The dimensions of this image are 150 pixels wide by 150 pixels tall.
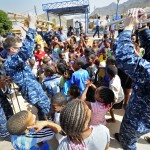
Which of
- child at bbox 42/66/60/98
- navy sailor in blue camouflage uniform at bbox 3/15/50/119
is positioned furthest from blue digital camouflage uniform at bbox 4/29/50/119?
child at bbox 42/66/60/98

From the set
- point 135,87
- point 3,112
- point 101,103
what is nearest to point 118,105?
point 101,103

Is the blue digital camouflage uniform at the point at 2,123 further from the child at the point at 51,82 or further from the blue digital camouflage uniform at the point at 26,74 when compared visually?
the child at the point at 51,82

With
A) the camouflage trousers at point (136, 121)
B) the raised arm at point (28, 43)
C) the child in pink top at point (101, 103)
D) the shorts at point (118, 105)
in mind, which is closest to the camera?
the camouflage trousers at point (136, 121)

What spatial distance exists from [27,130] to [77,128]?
0.71m

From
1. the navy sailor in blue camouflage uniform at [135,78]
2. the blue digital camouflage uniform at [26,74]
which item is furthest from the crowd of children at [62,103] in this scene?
the navy sailor in blue camouflage uniform at [135,78]

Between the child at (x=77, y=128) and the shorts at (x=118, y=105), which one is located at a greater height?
the child at (x=77, y=128)

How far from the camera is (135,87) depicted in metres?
1.97

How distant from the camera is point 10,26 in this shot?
115 feet

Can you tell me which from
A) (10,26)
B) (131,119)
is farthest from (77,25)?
(10,26)

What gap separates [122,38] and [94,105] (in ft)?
3.91

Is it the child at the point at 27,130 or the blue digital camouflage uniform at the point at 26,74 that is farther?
the blue digital camouflage uniform at the point at 26,74

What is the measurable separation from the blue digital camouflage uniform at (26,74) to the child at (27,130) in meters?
0.89

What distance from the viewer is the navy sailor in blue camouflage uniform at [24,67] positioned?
243 cm

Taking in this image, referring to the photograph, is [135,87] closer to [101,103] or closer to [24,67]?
[101,103]
